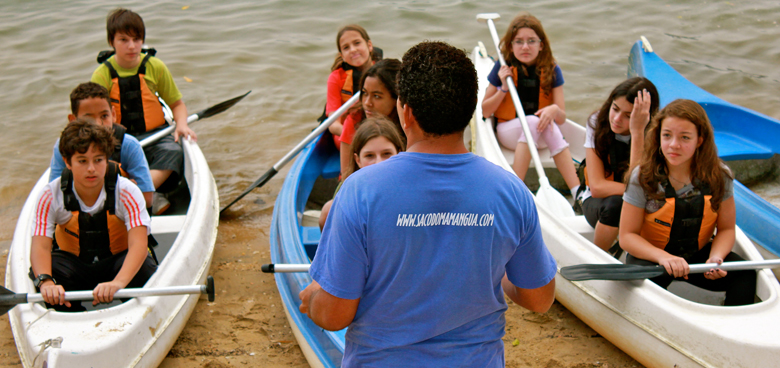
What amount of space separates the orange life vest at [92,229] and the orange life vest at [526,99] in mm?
2609

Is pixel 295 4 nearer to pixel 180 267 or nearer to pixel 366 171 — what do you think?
pixel 180 267

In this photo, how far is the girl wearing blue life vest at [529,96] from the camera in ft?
12.8

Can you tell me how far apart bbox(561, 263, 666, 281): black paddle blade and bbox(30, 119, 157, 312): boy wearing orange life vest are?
78.0 inches

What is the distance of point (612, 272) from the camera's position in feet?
8.64

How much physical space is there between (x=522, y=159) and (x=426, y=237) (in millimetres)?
2827

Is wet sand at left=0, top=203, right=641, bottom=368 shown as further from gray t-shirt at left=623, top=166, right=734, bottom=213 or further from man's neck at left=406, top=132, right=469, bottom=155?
man's neck at left=406, top=132, right=469, bottom=155

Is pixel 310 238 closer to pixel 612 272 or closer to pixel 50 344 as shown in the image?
pixel 50 344

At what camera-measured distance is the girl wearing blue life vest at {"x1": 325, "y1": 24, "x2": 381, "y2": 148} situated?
13.4 feet

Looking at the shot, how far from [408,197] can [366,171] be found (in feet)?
0.35

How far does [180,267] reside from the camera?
3.04 metres

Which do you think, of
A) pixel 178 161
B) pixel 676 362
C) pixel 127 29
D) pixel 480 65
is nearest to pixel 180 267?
pixel 178 161

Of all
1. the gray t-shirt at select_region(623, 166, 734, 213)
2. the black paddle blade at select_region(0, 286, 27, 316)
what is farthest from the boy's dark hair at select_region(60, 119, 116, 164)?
the gray t-shirt at select_region(623, 166, 734, 213)

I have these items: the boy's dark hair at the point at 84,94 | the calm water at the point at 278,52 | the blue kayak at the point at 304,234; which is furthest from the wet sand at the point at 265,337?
the calm water at the point at 278,52

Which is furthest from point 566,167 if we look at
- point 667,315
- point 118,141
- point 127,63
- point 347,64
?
point 127,63
